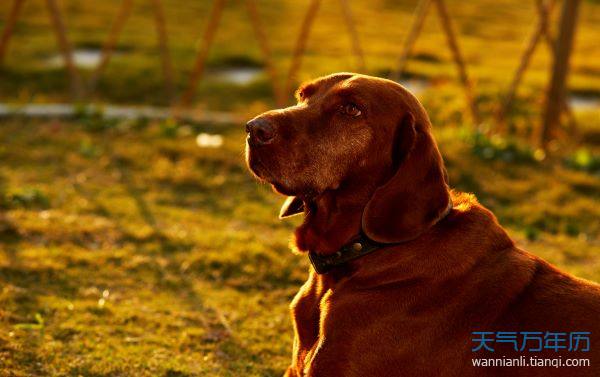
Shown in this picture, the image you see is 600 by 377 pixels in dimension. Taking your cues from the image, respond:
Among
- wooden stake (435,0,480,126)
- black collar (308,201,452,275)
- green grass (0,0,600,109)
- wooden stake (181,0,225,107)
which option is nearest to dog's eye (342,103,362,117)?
black collar (308,201,452,275)

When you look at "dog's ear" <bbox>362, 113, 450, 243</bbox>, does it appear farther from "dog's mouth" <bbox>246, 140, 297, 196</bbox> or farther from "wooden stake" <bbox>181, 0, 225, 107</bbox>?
"wooden stake" <bbox>181, 0, 225, 107</bbox>

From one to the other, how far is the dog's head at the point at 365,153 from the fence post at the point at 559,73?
8559mm

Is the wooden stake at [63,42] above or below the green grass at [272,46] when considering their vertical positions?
above

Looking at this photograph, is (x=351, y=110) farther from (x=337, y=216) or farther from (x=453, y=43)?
(x=453, y=43)

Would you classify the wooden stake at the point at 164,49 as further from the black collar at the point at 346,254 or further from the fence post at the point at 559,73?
the black collar at the point at 346,254

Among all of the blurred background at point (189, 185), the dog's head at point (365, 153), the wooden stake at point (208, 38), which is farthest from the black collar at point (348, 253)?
the wooden stake at point (208, 38)

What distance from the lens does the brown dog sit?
412 centimetres

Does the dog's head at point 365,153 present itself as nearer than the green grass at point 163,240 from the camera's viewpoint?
Yes

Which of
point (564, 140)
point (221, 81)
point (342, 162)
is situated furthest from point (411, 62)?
point (342, 162)

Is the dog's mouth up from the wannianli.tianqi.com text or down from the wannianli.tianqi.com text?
up

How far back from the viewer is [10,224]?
8734 millimetres

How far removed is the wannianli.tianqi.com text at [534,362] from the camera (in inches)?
156

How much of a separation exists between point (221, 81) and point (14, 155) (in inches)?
301

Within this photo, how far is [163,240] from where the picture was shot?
876 centimetres
